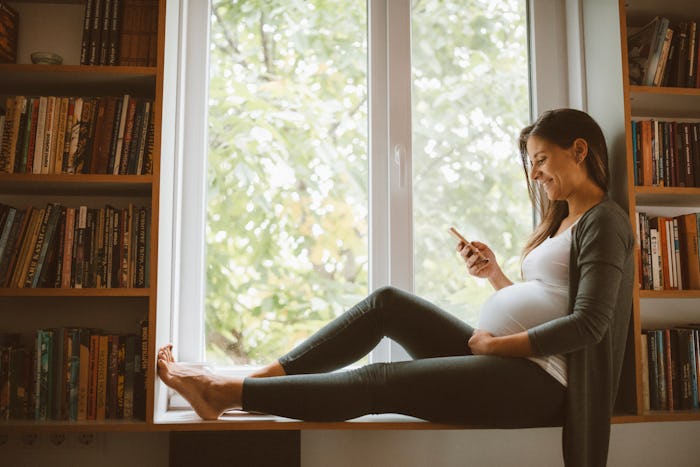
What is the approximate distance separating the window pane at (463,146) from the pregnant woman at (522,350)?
33cm

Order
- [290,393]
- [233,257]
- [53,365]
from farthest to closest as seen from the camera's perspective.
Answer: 1. [233,257]
2. [53,365]
3. [290,393]

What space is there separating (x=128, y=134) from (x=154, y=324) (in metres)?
0.55

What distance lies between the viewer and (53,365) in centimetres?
158

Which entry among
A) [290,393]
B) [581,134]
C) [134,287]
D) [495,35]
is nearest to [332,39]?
[495,35]

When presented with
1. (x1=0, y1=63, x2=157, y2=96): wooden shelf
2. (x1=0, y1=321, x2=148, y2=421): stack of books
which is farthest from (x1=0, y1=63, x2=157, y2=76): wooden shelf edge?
(x1=0, y1=321, x2=148, y2=421): stack of books

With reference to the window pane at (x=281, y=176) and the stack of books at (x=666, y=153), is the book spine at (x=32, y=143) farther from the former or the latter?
the stack of books at (x=666, y=153)

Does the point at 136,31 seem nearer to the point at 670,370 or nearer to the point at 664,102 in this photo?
the point at 664,102

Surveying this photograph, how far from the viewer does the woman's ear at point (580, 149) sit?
1.58 m

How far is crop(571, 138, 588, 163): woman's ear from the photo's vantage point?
5.19 feet

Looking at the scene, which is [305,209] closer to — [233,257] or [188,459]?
[233,257]

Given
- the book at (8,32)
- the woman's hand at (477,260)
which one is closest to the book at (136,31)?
the book at (8,32)

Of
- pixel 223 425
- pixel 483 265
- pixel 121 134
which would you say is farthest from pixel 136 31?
pixel 483 265

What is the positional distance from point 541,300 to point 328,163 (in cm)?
84

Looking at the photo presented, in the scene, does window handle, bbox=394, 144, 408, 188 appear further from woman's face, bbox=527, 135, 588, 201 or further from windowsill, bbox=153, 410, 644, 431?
windowsill, bbox=153, 410, 644, 431
